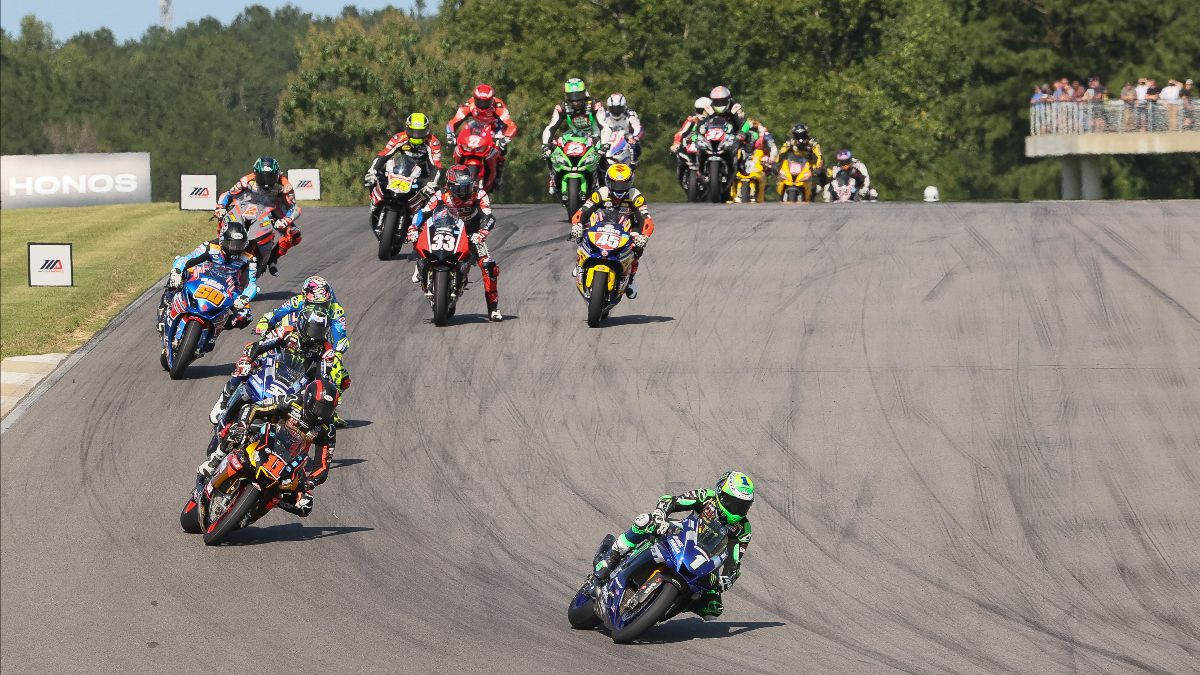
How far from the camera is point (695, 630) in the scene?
12.0 metres

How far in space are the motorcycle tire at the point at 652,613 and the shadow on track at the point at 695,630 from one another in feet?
0.71

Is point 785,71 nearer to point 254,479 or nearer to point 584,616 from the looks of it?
point 254,479

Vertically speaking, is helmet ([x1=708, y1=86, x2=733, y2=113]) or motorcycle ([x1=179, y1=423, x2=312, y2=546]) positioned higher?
helmet ([x1=708, y1=86, x2=733, y2=113])

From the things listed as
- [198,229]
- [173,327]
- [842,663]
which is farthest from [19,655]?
[198,229]

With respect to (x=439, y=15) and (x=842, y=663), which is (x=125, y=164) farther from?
(x=439, y=15)

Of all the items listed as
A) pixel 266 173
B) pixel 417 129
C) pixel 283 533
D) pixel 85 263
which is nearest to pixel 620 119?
pixel 417 129

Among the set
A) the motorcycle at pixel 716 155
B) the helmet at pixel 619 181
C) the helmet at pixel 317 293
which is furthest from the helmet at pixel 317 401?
the motorcycle at pixel 716 155

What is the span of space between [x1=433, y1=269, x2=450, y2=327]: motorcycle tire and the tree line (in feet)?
158

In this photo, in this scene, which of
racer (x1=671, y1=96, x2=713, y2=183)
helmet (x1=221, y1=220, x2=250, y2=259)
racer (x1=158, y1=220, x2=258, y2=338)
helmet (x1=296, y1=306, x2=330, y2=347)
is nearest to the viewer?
helmet (x1=296, y1=306, x2=330, y2=347)

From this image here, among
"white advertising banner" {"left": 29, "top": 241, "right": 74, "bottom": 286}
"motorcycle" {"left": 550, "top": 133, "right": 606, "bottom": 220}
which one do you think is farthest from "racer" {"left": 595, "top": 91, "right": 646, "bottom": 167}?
"white advertising banner" {"left": 29, "top": 241, "right": 74, "bottom": 286}

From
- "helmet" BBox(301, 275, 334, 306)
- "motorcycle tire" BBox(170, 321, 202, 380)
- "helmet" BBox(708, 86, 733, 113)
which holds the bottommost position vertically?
"motorcycle tire" BBox(170, 321, 202, 380)

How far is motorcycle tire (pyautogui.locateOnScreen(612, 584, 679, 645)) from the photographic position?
36.8 ft

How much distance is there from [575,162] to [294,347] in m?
13.2

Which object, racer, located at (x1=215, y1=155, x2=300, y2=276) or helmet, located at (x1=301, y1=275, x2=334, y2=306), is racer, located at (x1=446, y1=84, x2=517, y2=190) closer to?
racer, located at (x1=215, y1=155, x2=300, y2=276)
